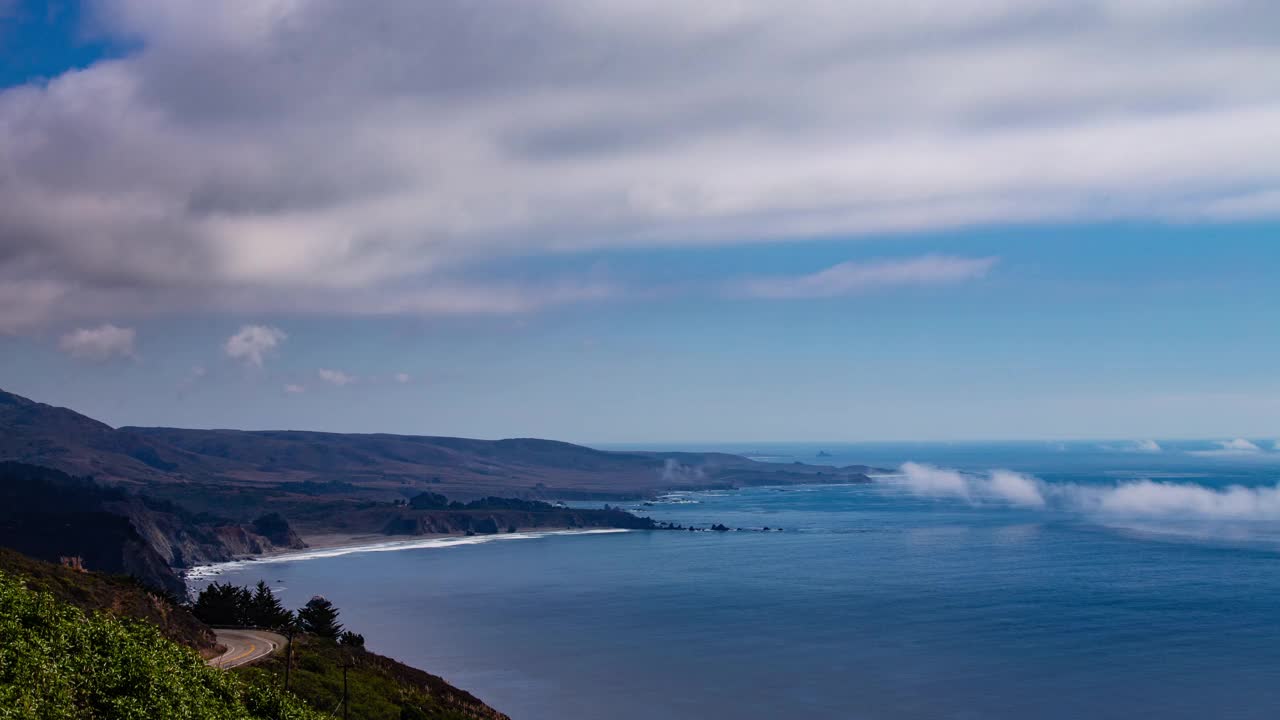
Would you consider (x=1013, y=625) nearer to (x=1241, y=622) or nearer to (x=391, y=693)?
(x=1241, y=622)

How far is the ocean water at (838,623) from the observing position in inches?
2618

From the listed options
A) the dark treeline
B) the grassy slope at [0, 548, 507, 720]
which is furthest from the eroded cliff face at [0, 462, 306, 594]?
the grassy slope at [0, 548, 507, 720]

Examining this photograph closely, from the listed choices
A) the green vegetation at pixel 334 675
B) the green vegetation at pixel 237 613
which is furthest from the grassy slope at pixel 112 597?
the green vegetation at pixel 237 613

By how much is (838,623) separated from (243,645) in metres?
54.4

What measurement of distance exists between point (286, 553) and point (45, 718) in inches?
5464

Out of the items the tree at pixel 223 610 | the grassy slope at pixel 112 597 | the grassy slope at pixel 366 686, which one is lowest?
the grassy slope at pixel 366 686

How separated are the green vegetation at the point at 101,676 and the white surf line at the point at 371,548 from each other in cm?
10122

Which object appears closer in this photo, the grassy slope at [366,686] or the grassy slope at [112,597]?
the grassy slope at [366,686]

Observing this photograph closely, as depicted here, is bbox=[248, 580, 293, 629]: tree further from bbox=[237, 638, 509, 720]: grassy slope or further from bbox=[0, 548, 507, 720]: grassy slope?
bbox=[0, 548, 507, 720]: grassy slope

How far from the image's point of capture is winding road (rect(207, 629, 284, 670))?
49741mm

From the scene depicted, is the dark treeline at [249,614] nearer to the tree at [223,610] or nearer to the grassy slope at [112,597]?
the tree at [223,610]

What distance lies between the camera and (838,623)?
93125mm

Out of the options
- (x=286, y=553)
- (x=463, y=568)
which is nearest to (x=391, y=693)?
(x=463, y=568)

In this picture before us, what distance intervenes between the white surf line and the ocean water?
381 cm
